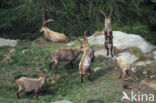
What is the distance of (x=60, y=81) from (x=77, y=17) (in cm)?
644

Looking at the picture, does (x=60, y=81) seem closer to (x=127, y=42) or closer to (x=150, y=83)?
(x=150, y=83)

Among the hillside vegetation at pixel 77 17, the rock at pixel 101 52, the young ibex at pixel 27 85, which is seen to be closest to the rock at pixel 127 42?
the rock at pixel 101 52

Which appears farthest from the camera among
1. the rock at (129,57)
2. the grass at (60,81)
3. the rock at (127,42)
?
the rock at (127,42)

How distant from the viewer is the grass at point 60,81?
775 centimetres

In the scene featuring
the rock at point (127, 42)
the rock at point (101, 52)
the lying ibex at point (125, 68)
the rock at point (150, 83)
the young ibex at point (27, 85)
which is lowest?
the rock at point (150, 83)

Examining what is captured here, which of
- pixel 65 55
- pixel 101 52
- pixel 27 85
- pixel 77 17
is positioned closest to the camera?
pixel 27 85

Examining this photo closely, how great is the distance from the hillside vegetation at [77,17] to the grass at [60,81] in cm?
394

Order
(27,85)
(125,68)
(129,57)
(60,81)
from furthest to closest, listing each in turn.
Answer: (129,57) < (60,81) < (125,68) < (27,85)

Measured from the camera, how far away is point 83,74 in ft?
28.2

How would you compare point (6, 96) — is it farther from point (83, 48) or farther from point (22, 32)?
point (22, 32)

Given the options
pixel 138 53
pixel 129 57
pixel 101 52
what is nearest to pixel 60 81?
pixel 101 52

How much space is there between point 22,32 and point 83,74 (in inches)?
340

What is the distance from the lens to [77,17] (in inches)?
586

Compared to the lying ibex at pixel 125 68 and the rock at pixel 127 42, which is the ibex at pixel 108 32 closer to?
the rock at pixel 127 42
